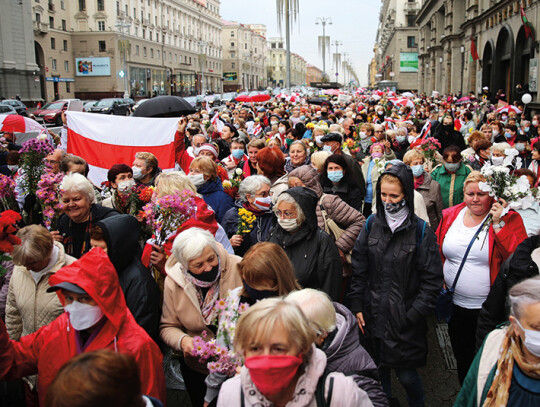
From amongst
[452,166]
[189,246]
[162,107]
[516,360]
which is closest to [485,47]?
[162,107]

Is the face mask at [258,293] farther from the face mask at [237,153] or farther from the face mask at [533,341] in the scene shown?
the face mask at [237,153]

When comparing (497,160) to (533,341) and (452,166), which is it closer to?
(452,166)

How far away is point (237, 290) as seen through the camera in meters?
3.07

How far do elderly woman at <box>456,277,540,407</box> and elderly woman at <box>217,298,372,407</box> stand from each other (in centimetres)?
66

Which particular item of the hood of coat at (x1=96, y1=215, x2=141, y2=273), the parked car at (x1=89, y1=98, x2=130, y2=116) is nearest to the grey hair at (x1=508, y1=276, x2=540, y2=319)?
the hood of coat at (x1=96, y1=215, x2=141, y2=273)

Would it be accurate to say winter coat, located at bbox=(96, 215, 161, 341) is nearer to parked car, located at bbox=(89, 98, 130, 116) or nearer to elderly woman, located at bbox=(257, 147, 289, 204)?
elderly woman, located at bbox=(257, 147, 289, 204)

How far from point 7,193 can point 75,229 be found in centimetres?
208

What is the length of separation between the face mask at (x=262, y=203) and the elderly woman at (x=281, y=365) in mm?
2856

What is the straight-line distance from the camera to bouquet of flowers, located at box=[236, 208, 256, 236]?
4734 mm

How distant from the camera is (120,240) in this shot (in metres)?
3.55

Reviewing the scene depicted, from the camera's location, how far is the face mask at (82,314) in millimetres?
2684

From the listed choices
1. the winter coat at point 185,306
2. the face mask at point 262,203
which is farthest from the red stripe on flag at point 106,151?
the winter coat at point 185,306

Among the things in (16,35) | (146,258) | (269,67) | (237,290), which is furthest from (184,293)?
(269,67)

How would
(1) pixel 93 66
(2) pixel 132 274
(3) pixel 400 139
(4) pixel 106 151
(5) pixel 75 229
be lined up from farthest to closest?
1. (1) pixel 93 66
2. (3) pixel 400 139
3. (4) pixel 106 151
4. (5) pixel 75 229
5. (2) pixel 132 274
